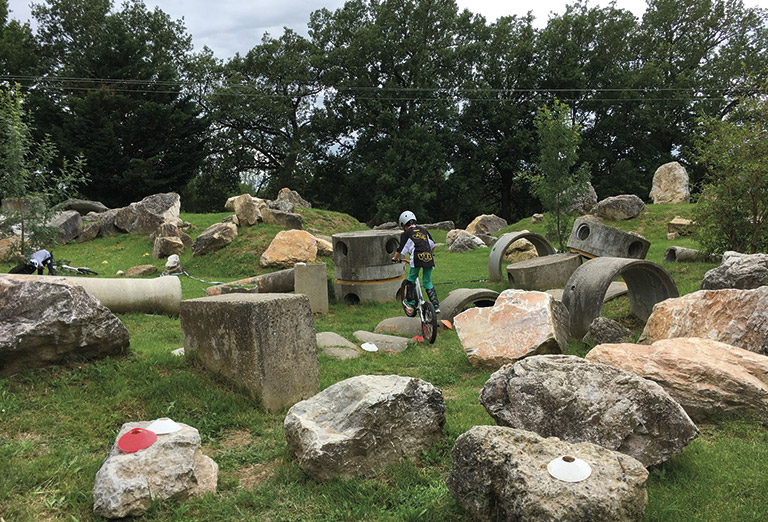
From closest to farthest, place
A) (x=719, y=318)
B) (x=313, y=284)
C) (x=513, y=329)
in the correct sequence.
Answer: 1. (x=719, y=318)
2. (x=513, y=329)
3. (x=313, y=284)

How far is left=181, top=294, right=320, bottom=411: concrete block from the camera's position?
15.5 ft

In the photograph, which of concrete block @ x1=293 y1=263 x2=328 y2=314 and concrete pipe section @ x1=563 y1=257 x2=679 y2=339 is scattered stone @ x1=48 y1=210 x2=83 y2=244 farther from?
concrete pipe section @ x1=563 y1=257 x2=679 y2=339

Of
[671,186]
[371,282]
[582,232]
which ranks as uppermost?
[671,186]

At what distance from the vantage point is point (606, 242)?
1361 centimetres

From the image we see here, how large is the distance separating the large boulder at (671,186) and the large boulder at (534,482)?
2552 centimetres

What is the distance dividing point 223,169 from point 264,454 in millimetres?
32681

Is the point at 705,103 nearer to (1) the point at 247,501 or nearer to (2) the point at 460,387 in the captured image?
(2) the point at 460,387

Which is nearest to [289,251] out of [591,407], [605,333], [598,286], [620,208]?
[598,286]

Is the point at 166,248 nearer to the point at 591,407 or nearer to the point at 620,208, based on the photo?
the point at 591,407

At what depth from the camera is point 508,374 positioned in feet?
→ 13.6

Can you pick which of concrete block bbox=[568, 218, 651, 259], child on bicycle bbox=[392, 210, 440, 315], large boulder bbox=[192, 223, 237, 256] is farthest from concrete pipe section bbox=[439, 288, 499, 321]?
large boulder bbox=[192, 223, 237, 256]

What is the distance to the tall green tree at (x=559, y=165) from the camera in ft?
53.2

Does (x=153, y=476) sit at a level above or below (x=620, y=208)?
below

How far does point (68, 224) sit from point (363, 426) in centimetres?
1896
